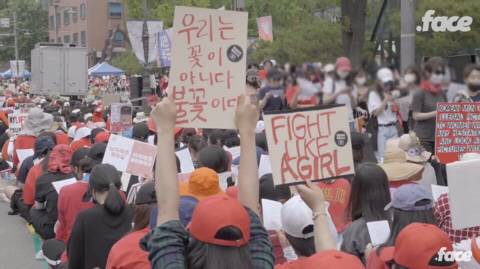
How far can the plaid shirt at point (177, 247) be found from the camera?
317 cm

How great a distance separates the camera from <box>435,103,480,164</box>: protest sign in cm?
575

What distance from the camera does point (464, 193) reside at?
3.73m

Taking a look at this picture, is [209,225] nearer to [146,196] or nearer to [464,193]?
[464,193]

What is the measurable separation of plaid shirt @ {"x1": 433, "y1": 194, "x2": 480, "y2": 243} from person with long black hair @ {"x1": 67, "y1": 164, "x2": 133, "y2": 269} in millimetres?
2128

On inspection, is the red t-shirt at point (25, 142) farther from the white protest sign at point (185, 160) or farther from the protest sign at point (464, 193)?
the protest sign at point (464, 193)

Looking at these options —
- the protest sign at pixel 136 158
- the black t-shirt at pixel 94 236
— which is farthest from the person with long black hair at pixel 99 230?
the protest sign at pixel 136 158

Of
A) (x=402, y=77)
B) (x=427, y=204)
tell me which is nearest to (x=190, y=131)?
(x=427, y=204)

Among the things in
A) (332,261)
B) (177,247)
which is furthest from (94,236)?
(332,261)

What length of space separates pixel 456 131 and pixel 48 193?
3903 millimetres

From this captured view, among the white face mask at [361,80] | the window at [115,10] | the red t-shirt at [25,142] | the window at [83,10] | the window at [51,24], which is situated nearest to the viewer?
the white face mask at [361,80]

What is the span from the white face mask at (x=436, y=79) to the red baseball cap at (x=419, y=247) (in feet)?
2.35

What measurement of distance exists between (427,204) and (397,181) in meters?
1.39

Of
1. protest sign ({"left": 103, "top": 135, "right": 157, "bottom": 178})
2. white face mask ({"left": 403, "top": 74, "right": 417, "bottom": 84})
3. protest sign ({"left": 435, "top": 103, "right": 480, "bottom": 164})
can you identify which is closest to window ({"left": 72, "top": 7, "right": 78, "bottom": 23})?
protest sign ({"left": 103, "top": 135, "right": 157, "bottom": 178})

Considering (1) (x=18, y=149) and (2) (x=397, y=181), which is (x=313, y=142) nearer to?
(2) (x=397, y=181)
